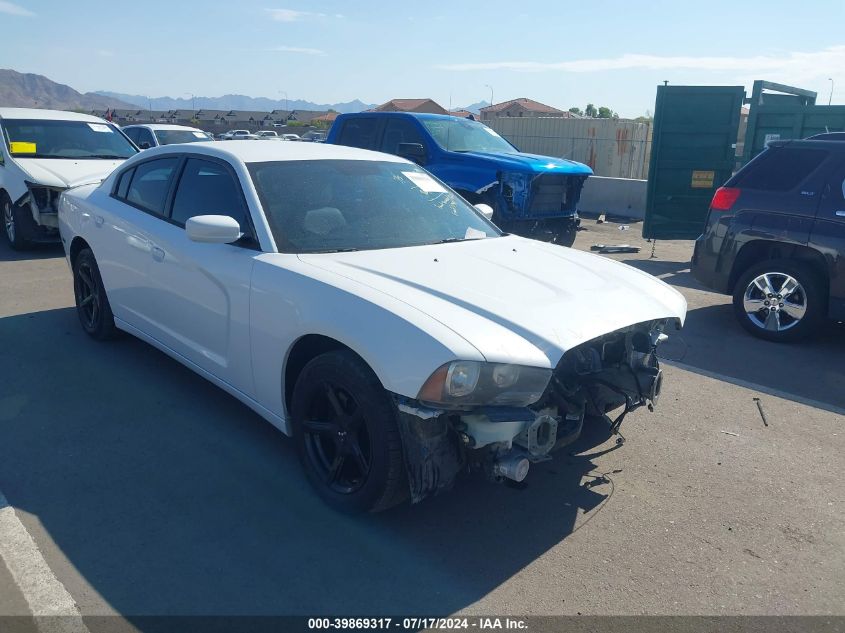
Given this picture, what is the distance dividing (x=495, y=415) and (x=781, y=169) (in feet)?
17.0

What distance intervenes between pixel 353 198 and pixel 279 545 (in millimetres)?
2059

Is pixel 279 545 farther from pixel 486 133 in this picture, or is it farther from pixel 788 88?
pixel 788 88

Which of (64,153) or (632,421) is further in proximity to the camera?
(64,153)

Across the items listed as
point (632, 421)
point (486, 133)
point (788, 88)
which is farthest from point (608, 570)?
point (788, 88)

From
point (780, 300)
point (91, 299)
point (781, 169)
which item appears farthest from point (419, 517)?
point (781, 169)

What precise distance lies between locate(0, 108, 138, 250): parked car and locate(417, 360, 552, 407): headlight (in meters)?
8.06

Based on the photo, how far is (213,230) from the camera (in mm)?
3797

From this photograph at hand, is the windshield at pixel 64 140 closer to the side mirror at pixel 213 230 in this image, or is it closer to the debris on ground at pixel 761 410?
the side mirror at pixel 213 230

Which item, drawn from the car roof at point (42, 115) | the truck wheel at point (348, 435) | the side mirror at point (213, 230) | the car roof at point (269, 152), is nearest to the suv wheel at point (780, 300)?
the car roof at point (269, 152)

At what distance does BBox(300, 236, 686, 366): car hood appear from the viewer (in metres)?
3.08

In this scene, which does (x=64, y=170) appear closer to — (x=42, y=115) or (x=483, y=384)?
(x=42, y=115)

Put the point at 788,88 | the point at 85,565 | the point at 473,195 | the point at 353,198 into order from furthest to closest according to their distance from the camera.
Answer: the point at 788,88, the point at 473,195, the point at 353,198, the point at 85,565

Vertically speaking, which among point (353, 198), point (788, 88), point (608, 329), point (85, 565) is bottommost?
point (85, 565)

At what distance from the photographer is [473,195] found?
973 cm
